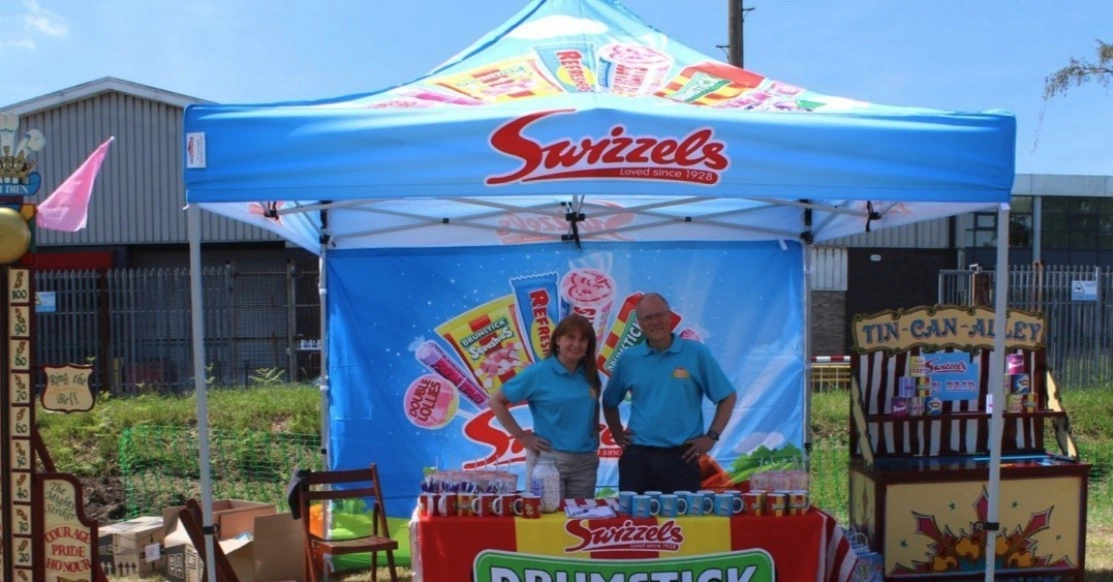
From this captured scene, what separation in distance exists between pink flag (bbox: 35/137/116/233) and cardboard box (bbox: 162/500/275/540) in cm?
179

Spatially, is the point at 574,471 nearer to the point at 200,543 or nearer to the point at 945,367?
the point at 200,543

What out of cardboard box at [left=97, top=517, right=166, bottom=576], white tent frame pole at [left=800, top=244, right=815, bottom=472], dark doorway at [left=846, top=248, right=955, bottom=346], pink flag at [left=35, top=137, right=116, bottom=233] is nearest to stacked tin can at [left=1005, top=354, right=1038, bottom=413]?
white tent frame pole at [left=800, top=244, right=815, bottom=472]

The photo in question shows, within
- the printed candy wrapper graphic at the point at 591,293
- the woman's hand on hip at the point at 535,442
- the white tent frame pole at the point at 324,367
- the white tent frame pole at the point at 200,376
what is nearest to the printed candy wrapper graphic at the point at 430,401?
the white tent frame pole at the point at 324,367

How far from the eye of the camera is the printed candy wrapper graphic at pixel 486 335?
5.67 m

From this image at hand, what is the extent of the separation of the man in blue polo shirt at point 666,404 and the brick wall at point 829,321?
43.7ft

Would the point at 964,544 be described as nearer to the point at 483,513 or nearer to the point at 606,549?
the point at 606,549

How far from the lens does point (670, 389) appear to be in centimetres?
418

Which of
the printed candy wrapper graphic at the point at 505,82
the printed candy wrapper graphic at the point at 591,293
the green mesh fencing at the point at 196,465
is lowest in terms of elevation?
the green mesh fencing at the point at 196,465

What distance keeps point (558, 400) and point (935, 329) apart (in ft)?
6.92

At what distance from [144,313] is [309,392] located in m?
3.06

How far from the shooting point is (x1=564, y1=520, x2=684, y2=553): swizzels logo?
3.49m

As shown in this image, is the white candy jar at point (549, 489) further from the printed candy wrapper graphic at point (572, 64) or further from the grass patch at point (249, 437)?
the grass patch at point (249, 437)

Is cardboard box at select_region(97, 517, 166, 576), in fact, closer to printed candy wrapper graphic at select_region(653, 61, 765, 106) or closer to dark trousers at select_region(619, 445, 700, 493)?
dark trousers at select_region(619, 445, 700, 493)

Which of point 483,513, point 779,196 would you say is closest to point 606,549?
point 483,513
